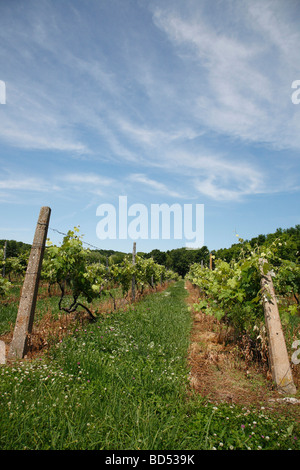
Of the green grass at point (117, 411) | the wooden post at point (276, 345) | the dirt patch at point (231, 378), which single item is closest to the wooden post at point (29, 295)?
the green grass at point (117, 411)

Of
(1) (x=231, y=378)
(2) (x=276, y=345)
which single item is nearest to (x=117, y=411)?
(1) (x=231, y=378)

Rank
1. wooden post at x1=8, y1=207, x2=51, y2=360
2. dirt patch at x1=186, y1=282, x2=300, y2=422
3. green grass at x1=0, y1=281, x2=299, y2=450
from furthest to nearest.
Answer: wooden post at x1=8, y1=207, x2=51, y2=360 < dirt patch at x1=186, y1=282, x2=300, y2=422 < green grass at x1=0, y1=281, x2=299, y2=450

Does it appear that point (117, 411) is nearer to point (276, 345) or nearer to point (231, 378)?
point (231, 378)

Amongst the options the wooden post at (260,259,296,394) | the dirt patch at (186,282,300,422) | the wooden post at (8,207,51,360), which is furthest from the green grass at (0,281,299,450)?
the wooden post at (260,259,296,394)

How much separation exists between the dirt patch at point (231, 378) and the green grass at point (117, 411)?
333mm

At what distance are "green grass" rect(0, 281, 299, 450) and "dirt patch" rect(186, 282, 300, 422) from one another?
1.09ft

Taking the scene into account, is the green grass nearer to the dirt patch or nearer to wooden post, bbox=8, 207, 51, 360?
the dirt patch

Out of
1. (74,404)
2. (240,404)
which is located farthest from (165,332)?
(74,404)

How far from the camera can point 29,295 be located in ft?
14.4

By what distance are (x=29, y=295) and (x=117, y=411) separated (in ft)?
8.81

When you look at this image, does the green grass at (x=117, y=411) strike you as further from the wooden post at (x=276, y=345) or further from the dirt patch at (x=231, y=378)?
the wooden post at (x=276, y=345)

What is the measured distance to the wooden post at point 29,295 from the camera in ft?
13.7

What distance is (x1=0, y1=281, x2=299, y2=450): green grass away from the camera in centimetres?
214
